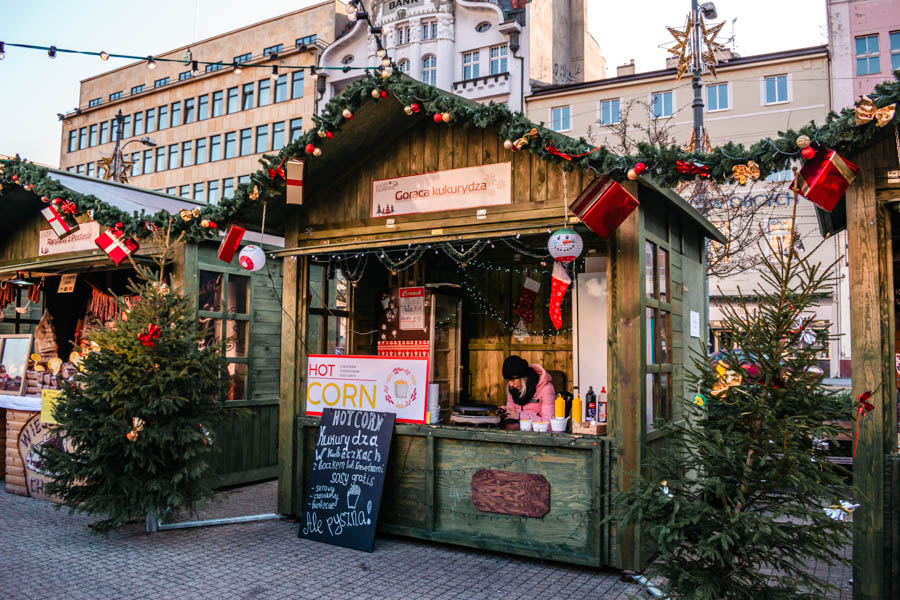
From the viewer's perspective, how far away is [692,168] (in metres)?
4.73

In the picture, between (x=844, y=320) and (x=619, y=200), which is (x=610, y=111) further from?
(x=619, y=200)

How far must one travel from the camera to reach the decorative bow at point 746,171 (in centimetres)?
449

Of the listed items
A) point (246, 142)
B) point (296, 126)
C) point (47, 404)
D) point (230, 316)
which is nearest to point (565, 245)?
point (230, 316)

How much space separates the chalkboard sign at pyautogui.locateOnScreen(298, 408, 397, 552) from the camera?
6008 mm

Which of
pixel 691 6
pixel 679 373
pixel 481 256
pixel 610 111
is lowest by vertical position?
pixel 679 373

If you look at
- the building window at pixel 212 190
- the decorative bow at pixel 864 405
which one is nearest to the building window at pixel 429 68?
the building window at pixel 212 190

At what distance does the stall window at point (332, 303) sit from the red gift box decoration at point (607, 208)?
326 centimetres

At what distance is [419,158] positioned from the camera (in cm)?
646

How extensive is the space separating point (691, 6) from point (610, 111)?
16357mm

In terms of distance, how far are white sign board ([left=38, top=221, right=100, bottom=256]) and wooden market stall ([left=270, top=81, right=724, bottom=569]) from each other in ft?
9.81

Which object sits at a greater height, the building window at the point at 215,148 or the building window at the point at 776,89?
the building window at the point at 215,148

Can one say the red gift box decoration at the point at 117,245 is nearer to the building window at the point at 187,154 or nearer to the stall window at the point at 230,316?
the stall window at the point at 230,316

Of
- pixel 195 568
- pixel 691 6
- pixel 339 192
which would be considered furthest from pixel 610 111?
pixel 195 568

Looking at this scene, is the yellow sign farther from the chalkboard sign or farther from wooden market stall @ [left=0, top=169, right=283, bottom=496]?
the chalkboard sign
